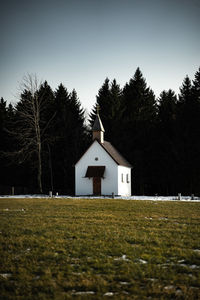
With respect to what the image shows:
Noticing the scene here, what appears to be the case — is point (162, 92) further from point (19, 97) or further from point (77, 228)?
point (77, 228)

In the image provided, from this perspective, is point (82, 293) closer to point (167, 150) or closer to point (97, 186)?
point (97, 186)

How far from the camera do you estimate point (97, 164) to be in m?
39.9

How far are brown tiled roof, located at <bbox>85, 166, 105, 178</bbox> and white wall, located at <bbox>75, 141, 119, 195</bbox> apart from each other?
0.45 m

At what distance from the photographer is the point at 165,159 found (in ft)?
150

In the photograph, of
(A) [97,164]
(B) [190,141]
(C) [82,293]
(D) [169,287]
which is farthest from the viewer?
(B) [190,141]

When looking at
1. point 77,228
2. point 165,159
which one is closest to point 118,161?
point 165,159

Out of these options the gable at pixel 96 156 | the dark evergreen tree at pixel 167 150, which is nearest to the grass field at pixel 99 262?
the gable at pixel 96 156

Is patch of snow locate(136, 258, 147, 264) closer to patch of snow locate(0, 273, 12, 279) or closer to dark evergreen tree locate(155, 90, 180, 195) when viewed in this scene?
patch of snow locate(0, 273, 12, 279)

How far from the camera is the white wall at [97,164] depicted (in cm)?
3947

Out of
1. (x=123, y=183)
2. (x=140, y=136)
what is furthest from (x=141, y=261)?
(x=140, y=136)

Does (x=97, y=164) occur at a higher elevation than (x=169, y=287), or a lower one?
higher

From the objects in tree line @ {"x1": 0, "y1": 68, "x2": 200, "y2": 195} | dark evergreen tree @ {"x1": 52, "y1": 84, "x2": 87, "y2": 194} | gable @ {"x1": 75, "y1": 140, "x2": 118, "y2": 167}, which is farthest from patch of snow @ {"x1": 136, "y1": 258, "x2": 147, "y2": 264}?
dark evergreen tree @ {"x1": 52, "y1": 84, "x2": 87, "y2": 194}

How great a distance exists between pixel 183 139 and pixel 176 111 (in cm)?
443

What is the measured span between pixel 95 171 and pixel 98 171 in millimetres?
377
